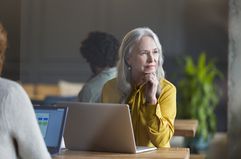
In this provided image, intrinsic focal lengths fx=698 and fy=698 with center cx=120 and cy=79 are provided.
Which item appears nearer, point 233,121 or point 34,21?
point 34,21

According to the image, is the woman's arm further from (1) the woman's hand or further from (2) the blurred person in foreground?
(2) the blurred person in foreground

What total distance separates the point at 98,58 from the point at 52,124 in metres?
1.95

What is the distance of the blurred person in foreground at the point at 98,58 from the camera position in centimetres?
456

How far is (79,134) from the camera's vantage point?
3211mm

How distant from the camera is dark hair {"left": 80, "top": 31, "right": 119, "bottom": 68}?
15.7ft

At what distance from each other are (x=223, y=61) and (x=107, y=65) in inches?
125

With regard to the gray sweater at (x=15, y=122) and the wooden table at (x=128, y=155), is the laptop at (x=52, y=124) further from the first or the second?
the gray sweater at (x=15, y=122)

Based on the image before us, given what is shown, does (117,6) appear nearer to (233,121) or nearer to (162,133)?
(233,121)

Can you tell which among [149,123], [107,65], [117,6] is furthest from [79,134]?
[117,6]

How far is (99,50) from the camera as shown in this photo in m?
4.87

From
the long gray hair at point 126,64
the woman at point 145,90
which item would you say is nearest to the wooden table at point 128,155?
the woman at point 145,90

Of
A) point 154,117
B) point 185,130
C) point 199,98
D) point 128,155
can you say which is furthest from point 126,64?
point 199,98

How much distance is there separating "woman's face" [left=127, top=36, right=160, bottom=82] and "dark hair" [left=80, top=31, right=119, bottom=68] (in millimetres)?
996

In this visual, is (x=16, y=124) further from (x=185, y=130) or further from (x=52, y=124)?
(x=185, y=130)
